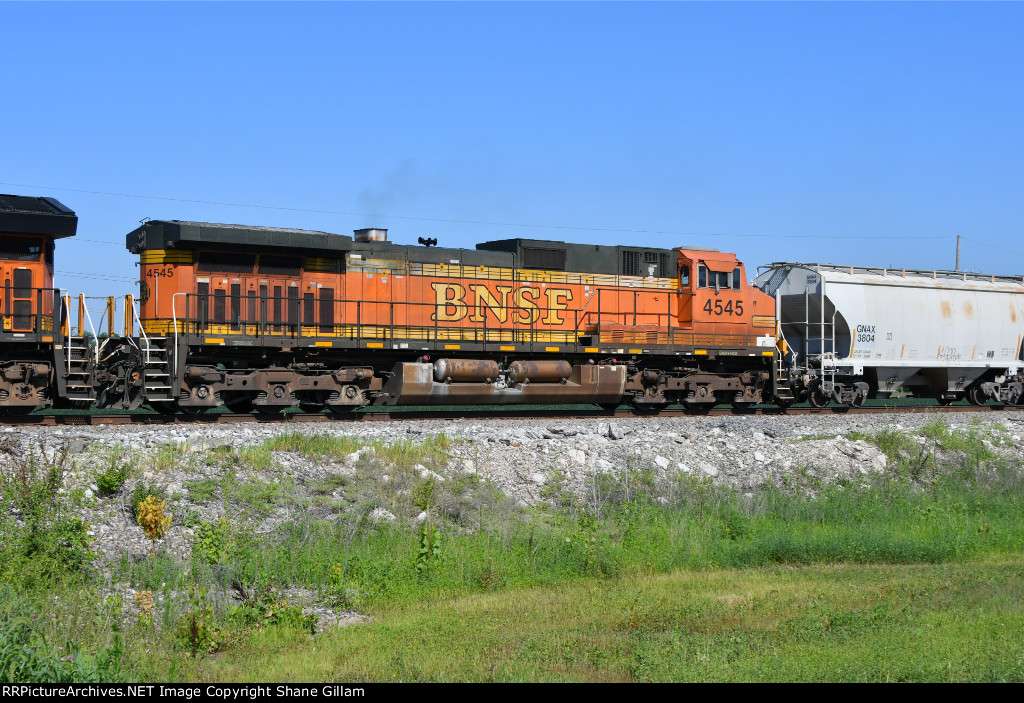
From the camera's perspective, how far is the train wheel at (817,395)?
22.9 m

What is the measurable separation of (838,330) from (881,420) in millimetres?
5624

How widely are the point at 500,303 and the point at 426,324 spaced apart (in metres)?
1.74

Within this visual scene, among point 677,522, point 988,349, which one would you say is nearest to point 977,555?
point 677,522

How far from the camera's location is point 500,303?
64.8 ft

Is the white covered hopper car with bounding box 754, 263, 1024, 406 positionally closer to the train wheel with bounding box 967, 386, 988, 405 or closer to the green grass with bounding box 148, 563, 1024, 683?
the train wheel with bounding box 967, 386, 988, 405

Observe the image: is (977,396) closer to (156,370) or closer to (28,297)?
(156,370)

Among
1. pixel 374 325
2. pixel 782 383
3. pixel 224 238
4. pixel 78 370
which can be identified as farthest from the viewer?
pixel 782 383

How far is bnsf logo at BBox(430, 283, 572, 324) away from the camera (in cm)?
1925

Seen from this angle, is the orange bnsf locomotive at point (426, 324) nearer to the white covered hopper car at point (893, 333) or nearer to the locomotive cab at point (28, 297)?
the locomotive cab at point (28, 297)

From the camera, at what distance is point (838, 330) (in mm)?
23297

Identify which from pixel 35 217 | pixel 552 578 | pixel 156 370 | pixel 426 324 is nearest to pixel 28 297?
pixel 35 217

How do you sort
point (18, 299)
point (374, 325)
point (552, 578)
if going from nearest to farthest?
1. point (552, 578)
2. point (18, 299)
3. point (374, 325)

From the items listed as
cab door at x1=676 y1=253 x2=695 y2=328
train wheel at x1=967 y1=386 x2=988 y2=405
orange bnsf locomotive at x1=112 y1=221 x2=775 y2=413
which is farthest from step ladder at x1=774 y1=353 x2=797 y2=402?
train wheel at x1=967 y1=386 x2=988 y2=405

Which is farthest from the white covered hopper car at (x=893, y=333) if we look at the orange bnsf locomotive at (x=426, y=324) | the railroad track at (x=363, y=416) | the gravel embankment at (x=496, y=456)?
the gravel embankment at (x=496, y=456)
